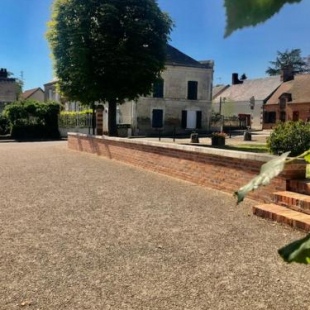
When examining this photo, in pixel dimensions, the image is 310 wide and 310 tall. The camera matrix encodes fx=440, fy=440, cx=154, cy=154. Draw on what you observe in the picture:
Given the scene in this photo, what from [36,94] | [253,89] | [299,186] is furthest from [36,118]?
[36,94]

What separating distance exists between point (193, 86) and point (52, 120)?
13.9 metres

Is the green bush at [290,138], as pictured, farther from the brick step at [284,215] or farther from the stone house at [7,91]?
the stone house at [7,91]

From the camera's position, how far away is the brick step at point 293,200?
266 inches

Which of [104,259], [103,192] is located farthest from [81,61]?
[104,259]

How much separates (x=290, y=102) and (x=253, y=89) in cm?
843

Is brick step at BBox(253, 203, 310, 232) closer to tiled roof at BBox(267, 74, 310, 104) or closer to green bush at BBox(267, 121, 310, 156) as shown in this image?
green bush at BBox(267, 121, 310, 156)

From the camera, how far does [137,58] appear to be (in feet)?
71.6

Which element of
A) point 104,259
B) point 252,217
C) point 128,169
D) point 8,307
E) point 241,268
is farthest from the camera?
point 128,169

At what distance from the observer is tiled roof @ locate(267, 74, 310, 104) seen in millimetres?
46625

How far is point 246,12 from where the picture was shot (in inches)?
23.4

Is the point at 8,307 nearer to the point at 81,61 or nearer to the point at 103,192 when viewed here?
the point at 103,192

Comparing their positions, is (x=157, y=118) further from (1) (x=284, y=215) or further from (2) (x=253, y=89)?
(1) (x=284, y=215)

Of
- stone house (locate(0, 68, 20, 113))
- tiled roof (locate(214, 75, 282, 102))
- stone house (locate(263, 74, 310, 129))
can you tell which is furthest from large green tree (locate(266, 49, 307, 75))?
stone house (locate(0, 68, 20, 113))

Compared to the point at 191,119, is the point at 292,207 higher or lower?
lower
